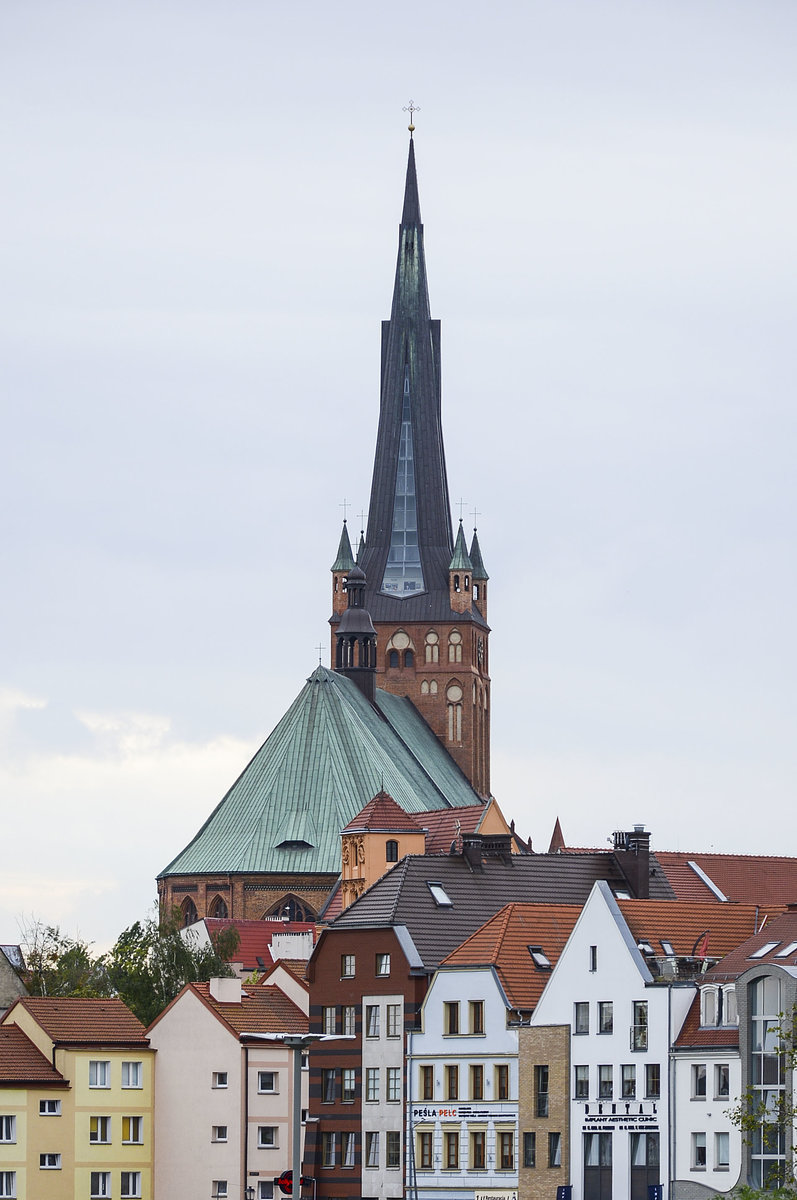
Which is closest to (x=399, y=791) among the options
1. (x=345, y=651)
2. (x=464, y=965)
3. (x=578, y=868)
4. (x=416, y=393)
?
(x=345, y=651)

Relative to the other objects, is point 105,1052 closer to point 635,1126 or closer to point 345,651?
point 635,1126

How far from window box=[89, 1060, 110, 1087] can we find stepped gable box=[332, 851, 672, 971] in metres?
7.84

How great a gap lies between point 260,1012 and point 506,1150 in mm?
12175

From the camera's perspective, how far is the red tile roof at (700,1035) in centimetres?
7850

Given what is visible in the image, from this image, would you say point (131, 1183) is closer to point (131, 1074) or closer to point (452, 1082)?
point (131, 1074)

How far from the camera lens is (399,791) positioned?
163000 mm

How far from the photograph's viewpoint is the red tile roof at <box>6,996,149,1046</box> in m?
92.4

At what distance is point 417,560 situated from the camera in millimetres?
193125

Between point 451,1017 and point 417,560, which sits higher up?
point 417,560

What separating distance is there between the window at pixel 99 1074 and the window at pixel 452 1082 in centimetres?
1091

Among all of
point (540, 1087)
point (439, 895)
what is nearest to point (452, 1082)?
point (540, 1087)

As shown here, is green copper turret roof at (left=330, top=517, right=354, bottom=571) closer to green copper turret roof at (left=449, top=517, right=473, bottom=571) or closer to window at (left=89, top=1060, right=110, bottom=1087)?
green copper turret roof at (left=449, top=517, right=473, bottom=571)

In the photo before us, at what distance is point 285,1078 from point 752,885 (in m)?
31.5

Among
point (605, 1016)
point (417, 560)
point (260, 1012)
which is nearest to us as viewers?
point (605, 1016)
